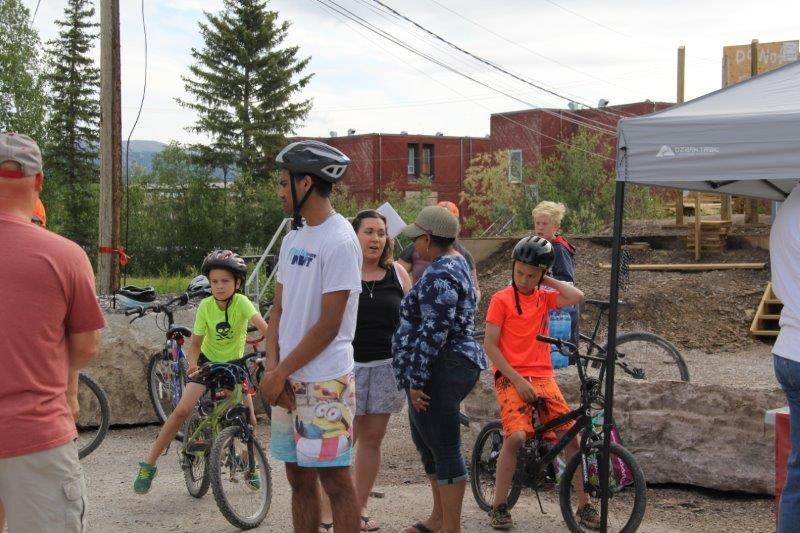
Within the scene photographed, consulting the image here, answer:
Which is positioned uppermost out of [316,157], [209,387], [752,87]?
[752,87]

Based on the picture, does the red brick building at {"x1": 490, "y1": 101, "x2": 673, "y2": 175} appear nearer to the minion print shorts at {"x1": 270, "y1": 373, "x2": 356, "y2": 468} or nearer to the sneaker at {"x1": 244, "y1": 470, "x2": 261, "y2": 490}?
the sneaker at {"x1": 244, "y1": 470, "x2": 261, "y2": 490}

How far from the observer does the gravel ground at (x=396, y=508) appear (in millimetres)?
5789

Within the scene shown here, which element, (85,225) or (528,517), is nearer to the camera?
(528,517)

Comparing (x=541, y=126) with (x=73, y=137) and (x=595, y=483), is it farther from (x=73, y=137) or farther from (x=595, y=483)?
(x=595, y=483)

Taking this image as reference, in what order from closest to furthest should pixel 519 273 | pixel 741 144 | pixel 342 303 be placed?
pixel 342 303 → pixel 741 144 → pixel 519 273

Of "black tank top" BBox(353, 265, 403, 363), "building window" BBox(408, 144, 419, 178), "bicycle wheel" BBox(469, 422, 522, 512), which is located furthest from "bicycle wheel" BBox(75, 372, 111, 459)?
"building window" BBox(408, 144, 419, 178)

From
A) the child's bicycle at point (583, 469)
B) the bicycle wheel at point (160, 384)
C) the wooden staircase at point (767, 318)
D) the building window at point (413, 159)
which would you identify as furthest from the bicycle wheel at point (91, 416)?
the building window at point (413, 159)

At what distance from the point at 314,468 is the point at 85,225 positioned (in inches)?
2195

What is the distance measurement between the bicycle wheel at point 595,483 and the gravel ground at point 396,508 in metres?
0.30

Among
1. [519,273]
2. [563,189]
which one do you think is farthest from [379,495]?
[563,189]

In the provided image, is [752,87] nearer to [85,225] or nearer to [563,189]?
[563,189]

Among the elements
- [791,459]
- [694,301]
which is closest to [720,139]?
[791,459]

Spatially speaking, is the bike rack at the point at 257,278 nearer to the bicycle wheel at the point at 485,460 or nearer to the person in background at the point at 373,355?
the bicycle wheel at the point at 485,460

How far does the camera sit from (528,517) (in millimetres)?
5953
